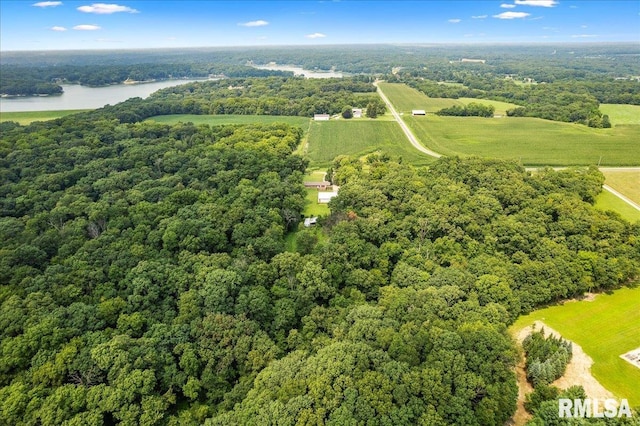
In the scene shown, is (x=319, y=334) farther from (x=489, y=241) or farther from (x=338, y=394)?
(x=489, y=241)

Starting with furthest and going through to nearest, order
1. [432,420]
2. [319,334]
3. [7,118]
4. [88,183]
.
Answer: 1. [7,118]
2. [88,183]
3. [319,334]
4. [432,420]

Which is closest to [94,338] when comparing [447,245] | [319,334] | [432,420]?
[319,334]

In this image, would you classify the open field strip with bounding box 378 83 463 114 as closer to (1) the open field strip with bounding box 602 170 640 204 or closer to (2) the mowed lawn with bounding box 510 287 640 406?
Result: (1) the open field strip with bounding box 602 170 640 204

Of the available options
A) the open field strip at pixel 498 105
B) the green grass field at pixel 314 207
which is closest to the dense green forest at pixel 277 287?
the green grass field at pixel 314 207

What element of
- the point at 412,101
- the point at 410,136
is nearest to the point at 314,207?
the point at 410,136

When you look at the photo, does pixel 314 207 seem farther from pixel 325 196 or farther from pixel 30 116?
pixel 30 116

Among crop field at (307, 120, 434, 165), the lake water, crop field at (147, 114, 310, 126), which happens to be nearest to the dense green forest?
crop field at (307, 120, 434, 165)
